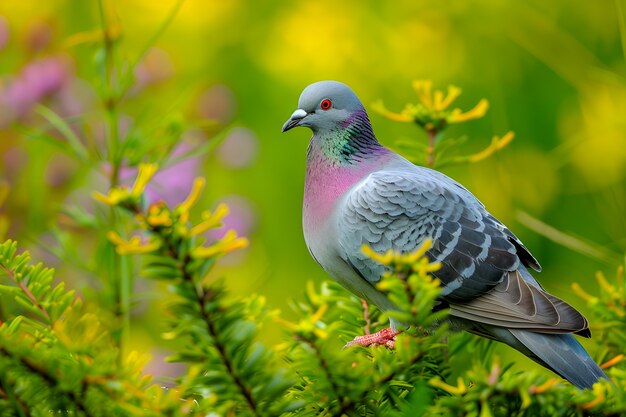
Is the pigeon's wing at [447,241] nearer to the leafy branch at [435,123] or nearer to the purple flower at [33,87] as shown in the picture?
the leafy branch at [435,123]

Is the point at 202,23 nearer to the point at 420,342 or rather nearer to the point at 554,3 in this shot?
the point at 554,3

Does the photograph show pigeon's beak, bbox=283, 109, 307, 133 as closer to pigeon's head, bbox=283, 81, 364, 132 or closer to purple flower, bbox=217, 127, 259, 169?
pigeon's head, bbox=283, 81, 364, 132

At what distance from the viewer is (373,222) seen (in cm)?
100

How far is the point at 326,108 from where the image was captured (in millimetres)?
1115

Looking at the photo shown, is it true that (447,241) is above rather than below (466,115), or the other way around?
below

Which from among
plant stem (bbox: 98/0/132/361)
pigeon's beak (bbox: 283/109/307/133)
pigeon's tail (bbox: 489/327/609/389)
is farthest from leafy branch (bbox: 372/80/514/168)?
plant stem (bbox: 98/0/132/361)

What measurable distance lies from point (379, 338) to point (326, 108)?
364mm

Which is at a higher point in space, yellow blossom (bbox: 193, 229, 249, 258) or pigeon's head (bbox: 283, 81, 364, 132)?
pigeon's head (bbox: 283, 81, 364, 132)

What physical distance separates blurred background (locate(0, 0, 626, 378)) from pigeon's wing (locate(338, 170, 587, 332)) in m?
0.54

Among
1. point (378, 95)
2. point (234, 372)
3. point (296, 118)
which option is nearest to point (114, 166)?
point (296, 118)

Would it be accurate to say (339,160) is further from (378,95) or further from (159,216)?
(378,95)

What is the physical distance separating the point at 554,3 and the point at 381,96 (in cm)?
58

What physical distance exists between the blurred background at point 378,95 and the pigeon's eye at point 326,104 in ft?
1.39

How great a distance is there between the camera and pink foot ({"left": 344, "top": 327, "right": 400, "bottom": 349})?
0.89 m
